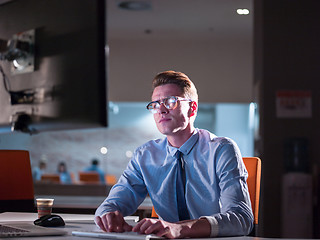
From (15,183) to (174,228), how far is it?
146 cm

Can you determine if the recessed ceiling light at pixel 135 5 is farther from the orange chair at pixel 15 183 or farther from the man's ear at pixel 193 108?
the man's ear at pixel 193 108

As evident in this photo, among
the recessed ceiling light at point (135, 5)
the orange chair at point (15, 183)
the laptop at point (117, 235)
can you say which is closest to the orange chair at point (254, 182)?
the laptop at point (117, 235)

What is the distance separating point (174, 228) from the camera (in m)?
1.34

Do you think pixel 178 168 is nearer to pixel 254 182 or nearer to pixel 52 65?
pixel 254 182

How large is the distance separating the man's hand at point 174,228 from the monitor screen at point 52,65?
310 millimetres

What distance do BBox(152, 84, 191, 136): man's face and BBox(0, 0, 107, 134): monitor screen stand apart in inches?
22.5

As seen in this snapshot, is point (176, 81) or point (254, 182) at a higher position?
point (176, 81)

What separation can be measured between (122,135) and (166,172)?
8.53m

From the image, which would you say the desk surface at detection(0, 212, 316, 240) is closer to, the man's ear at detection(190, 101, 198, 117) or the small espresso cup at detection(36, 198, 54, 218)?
the small espresso cup at detection(36, 198, 54, 218)

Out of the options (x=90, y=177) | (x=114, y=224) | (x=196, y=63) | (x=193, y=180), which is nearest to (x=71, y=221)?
(x=114, y=224)

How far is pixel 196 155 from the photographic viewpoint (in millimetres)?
1869

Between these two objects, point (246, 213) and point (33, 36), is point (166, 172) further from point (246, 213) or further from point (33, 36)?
point (33, 36)

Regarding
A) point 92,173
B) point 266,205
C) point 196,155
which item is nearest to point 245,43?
point 92,173

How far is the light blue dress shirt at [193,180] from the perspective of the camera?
1.67 meters
